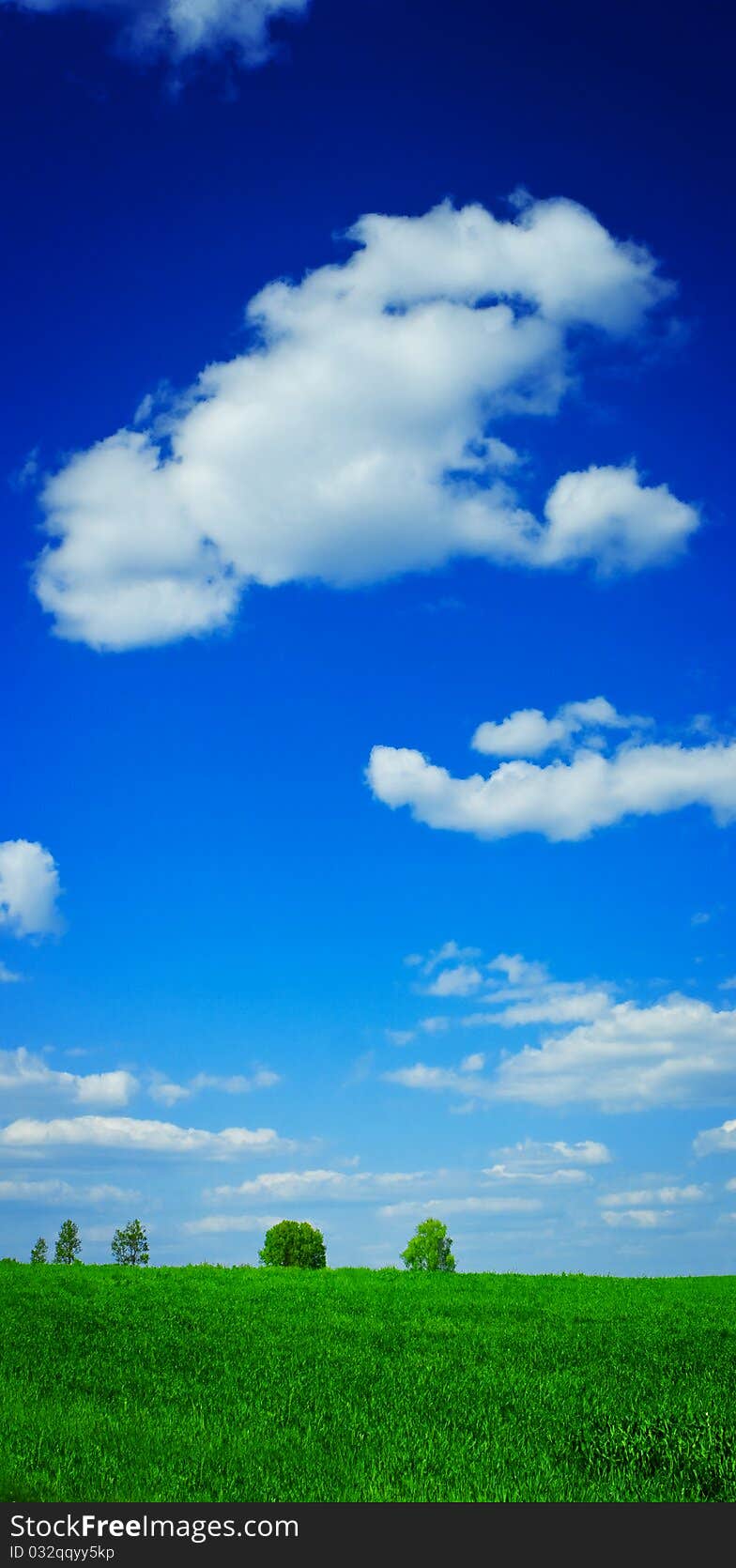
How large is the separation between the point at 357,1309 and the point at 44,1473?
1593cm

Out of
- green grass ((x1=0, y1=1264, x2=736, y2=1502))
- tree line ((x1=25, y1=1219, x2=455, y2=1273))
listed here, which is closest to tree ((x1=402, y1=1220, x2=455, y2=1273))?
tree line ((x1=25, y1=1219, x2=455, y2=1273))

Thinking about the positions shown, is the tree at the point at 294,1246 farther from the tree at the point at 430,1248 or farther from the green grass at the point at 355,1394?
the green grass at the point at 355,1394

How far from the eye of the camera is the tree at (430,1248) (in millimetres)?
88000

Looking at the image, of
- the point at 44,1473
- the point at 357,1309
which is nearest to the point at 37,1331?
the point at 357,1309

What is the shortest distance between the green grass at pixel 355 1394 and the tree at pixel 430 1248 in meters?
62.5

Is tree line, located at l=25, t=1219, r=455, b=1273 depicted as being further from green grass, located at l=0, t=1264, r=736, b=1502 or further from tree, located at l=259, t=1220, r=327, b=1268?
green grass, located at l=0, t=1264, r=736, b=1502

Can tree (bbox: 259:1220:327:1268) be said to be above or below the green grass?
below

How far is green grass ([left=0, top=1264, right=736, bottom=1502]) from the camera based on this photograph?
1320 centimetres

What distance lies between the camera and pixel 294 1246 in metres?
72.2

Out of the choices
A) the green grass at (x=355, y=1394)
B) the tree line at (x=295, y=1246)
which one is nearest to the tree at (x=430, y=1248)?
the tree line at (x=295, y=1246)

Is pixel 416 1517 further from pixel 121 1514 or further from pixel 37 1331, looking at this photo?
pixel 37 1331

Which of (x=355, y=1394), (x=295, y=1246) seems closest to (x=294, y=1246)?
(x=295, y=1246)

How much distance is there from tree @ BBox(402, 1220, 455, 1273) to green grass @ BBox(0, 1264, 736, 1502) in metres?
62.5

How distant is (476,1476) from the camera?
524 inches
